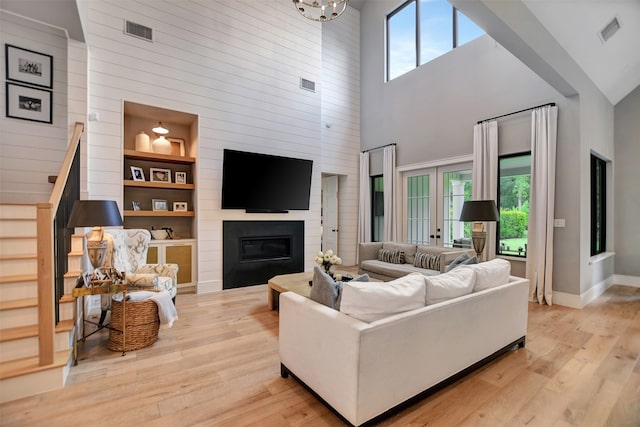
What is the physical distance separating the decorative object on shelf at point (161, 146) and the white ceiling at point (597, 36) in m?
4.78

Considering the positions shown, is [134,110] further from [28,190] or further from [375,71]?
[375,71]

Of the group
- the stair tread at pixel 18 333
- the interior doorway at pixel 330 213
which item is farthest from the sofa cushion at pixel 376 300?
the interior doorway at pixel 330 213

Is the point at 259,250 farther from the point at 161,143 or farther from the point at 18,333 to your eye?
the point at 18,333

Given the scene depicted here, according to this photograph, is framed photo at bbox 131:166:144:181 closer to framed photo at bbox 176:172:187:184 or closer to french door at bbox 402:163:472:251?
framed photo at bbox 176:172:187:184

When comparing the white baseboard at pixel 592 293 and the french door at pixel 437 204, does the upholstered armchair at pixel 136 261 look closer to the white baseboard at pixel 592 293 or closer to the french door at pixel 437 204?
the french door at pixel 437 204

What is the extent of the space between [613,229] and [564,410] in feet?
15.8

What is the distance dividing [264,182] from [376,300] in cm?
383

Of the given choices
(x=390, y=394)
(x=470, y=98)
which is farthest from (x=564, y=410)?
Result: (x=470, y=98)

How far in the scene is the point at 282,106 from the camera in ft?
18.2

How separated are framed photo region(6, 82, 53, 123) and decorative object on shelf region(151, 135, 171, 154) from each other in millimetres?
1225

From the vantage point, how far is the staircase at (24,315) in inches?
80.0

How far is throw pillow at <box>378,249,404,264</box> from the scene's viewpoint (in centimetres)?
488

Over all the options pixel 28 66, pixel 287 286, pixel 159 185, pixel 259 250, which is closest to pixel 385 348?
pixel 287 286

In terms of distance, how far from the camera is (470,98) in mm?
5094
